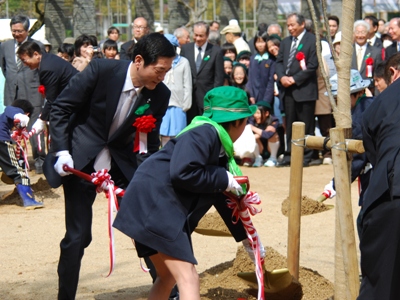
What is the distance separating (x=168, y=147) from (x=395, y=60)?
4.35 ft

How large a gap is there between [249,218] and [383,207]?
0.97 meters

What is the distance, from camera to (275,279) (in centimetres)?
490

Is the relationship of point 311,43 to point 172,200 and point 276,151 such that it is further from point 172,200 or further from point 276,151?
point 172,200

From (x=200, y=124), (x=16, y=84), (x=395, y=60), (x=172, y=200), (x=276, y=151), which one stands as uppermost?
(x=395, y=60)

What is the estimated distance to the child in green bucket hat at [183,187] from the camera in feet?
12.8

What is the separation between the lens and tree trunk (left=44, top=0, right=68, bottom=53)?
18.0 meters

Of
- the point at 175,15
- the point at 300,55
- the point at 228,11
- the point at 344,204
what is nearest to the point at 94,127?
the point at 344,204

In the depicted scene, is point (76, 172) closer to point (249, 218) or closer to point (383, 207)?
point (249, 218)

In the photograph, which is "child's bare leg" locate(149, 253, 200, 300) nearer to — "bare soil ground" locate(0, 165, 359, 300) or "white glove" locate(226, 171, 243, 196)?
"white glove" locate(226, 171, 243, 196)

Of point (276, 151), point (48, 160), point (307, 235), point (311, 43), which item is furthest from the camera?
point (276, 151)

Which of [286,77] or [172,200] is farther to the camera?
[286,77]

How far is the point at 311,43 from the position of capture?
11.0 m

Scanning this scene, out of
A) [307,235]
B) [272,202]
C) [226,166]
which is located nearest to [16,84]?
[272,202]

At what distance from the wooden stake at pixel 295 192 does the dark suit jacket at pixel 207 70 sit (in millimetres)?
6427
